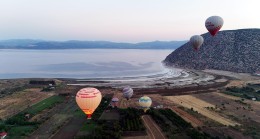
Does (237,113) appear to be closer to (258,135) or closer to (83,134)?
(258,135)

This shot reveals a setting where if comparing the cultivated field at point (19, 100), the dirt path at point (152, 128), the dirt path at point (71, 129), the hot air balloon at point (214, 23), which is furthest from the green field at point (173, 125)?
the cultivated field at point (19, 100)

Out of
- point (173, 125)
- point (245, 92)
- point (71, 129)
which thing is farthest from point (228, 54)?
point (71, 129)

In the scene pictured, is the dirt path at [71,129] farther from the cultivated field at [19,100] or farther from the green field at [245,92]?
the green field at [245,92]

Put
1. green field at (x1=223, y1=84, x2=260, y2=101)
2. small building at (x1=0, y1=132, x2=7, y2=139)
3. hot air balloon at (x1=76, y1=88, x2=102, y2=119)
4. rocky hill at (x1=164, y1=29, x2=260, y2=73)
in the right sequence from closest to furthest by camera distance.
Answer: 1. hot air balloon at (x1=76, y1=88, x2=102, y2=119)
2. small building at (x1=0, y1=132, x2=7, y2=139)
3. green field at (x1=223, y1=84, x2=260, y2=101)
4. rocky hill at (x1=164, y1=29, x2=260, y2=73)

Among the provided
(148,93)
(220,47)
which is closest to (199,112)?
(148,93)

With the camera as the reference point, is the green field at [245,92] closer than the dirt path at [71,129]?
No

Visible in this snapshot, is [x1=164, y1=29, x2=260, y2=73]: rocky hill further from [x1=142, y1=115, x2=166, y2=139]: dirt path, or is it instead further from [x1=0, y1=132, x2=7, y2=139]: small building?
[x1=0, y1=132, x2=7, y2=139]: small building

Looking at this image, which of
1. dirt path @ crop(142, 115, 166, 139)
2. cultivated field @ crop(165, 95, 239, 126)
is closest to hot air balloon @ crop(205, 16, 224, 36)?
cultivated field @ crop(165, 95, 239, 126)
